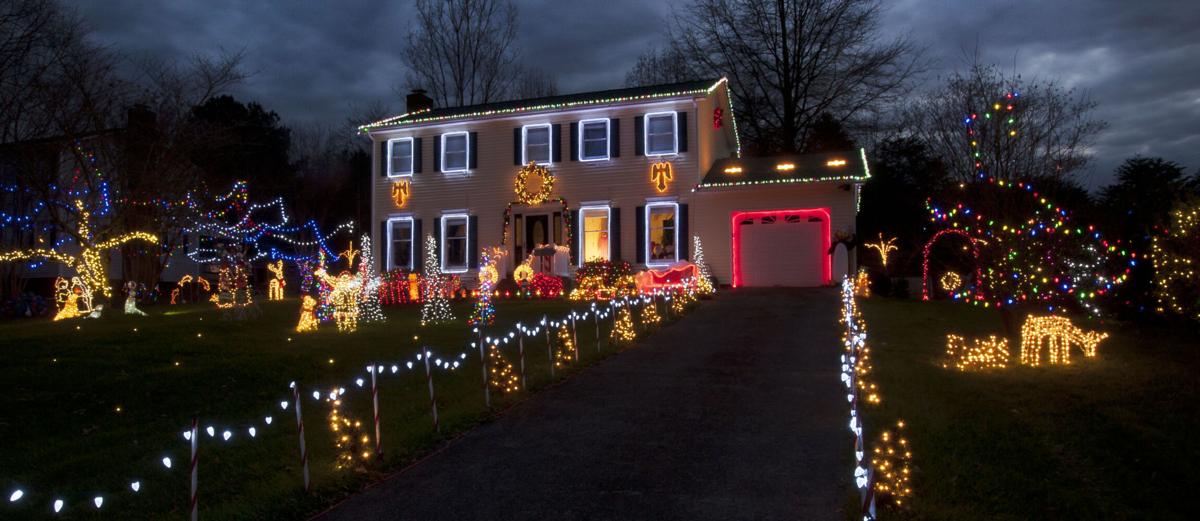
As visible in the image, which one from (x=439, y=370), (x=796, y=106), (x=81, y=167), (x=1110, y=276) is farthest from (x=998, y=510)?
(x=796, y=106)

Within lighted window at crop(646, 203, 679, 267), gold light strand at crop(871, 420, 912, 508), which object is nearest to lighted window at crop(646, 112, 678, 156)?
lighted window at crop(646, 203, 679, 267)

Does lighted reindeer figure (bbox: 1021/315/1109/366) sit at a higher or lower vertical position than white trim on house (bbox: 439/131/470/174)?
lower

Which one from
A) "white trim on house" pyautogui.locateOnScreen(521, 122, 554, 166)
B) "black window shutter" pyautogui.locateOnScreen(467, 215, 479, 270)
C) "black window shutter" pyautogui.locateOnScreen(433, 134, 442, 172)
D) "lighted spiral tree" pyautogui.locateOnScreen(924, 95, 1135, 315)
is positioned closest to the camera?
"lighted spiral tree" pyautogui.locateOnScreen(924, 95, 1135, 315)

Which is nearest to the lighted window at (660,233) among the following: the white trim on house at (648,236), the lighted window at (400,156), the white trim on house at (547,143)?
the white trim on house at (648,236)

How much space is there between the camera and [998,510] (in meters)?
5.09

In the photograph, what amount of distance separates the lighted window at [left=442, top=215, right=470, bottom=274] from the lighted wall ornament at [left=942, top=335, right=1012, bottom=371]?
14707mm

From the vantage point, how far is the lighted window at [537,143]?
2245 cm

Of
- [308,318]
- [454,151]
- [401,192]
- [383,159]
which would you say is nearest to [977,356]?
[308,318]

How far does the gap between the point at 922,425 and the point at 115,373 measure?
923 centimetres

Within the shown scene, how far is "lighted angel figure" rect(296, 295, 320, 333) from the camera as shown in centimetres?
1389

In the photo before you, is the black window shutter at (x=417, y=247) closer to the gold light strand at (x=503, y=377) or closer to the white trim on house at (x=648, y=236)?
the white trim on house at (x=648, y=236)

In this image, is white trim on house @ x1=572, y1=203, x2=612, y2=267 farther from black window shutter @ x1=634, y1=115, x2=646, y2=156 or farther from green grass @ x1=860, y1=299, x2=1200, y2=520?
green grass @ x1=860, y1=299, x2=1200, y2=520

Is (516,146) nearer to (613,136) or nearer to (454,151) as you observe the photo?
(454,151)

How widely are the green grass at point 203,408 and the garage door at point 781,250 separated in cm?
844
